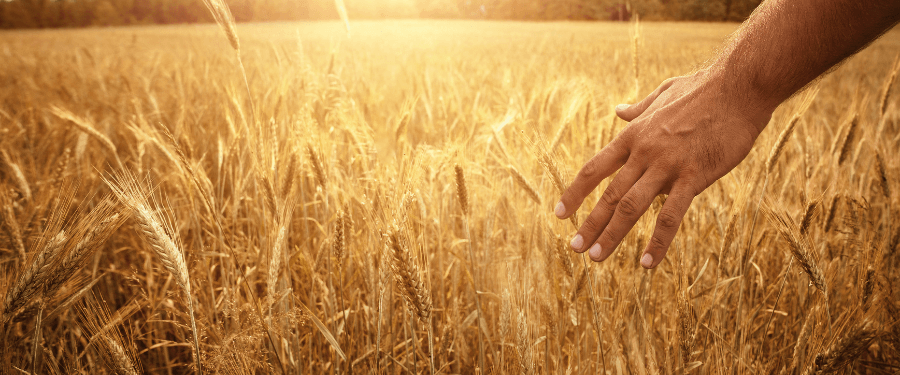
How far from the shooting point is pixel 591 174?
3.13 feet

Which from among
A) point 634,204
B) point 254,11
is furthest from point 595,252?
point 254,11

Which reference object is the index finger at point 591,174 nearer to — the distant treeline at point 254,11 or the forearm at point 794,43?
the forearm at point 794,43

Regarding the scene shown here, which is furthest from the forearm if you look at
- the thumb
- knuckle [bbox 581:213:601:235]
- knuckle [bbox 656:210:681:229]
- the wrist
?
knuckle [bbox 581:213:601:235]

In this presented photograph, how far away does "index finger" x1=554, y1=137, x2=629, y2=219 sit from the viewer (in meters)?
0.96

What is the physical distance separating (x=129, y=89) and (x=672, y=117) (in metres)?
3.47

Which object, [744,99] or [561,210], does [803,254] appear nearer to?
[744,99]

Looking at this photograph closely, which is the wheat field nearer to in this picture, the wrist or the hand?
the hand

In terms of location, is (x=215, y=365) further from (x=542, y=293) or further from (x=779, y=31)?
(x=779, y=31)

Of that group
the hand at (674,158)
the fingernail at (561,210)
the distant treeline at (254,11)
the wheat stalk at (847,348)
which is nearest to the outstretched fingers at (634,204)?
the hand at (674,158)

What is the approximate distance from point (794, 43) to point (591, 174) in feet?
1.66

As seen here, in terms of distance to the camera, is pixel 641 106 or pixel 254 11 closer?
pixel 641 106

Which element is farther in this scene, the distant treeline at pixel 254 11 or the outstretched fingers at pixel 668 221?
the distant treeline at pixel 254 11

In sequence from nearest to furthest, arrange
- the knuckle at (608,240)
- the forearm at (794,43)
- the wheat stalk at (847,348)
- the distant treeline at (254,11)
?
the wheat stalk at (847,348)
the forearm at (794,43)
the knuckle at (608,240)
the distant treeline at (254,11)

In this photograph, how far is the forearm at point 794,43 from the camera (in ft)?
2.70
